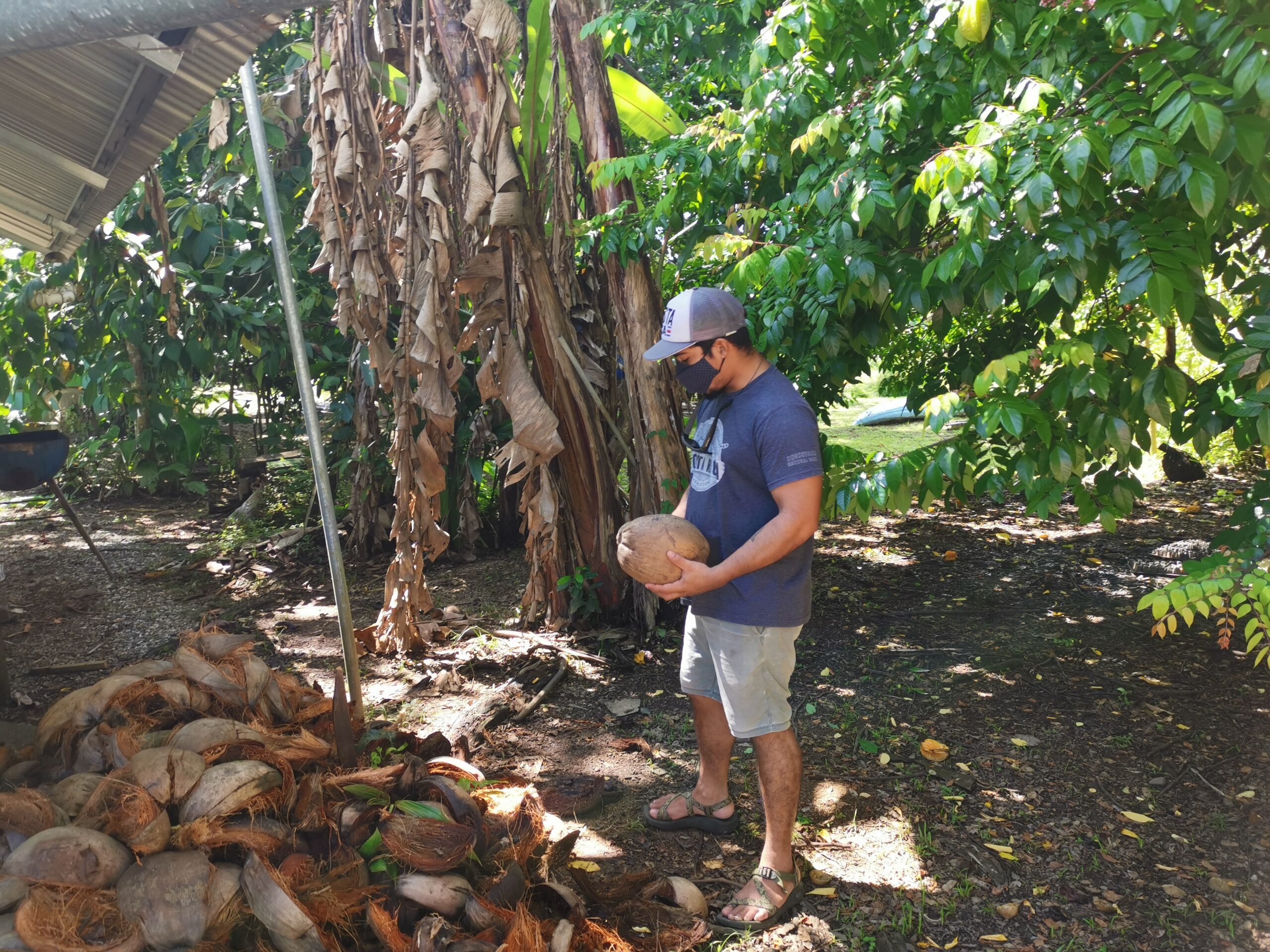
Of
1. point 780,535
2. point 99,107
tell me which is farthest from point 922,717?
point 99,107

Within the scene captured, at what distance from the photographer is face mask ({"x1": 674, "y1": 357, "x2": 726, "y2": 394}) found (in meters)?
2.65

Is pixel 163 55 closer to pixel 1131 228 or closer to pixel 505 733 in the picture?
pixel 505 733

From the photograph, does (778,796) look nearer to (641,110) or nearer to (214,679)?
(214,679)

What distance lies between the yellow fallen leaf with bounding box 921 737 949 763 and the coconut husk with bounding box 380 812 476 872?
186 centimetres

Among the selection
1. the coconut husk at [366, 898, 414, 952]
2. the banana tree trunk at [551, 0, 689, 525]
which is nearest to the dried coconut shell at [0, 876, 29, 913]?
the coconut husk at [366, 898, 414, 952]

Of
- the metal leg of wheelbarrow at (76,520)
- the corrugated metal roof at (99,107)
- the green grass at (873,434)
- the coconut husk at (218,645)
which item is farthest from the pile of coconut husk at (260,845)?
the green grass at (873,434)

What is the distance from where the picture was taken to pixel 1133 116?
261 centimetres

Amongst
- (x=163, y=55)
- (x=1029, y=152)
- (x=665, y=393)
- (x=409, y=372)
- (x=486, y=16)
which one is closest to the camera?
(x=1029, y=152)

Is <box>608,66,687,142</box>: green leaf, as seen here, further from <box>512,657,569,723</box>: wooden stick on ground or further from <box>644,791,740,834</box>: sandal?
<box>644,791,740,834</box>: sandal

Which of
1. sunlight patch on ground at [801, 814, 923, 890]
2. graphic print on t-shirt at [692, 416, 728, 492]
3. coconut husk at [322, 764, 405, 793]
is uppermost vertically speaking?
graphic print on t-shirt at [692, 416, 728, 492]

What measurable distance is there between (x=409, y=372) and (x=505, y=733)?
178 cm

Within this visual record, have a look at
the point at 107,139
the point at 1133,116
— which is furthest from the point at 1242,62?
the point at 107,139

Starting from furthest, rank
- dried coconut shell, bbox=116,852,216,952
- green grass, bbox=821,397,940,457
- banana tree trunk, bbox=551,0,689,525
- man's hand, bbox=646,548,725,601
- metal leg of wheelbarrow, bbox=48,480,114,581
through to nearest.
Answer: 1. green grass, bbox=821,397,940,457
2. metal leg of wheelbarrow, bbox=48,480,114,581
3. banana tree trunk, bbox=551,0,689,525
4. man's hand, bbox=646,548,725,601
5. dried coconut shell, bbox=116,852,216,952

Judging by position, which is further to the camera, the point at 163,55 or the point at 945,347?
the point at 945,347
